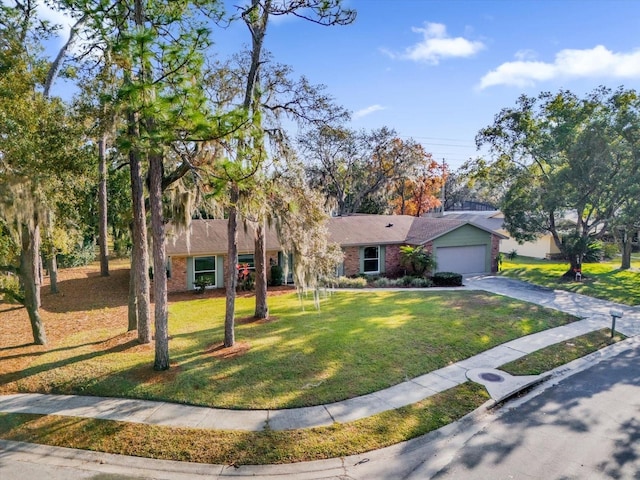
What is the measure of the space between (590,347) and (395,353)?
233 inches

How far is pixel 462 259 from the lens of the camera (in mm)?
22625

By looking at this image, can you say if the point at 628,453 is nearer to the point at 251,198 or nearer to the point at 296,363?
the point at 296,363

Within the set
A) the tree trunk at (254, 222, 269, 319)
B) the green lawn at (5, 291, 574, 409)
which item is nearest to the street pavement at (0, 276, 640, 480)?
the green lawn at (5, 291, 574, 409)

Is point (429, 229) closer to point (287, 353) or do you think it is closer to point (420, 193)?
point (287, 353)

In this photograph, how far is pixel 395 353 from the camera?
10.3 m

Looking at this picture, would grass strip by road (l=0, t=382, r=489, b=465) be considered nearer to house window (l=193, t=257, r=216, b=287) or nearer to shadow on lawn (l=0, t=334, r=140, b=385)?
shadow on lawn (l=0, t=334, r=140, b=385)

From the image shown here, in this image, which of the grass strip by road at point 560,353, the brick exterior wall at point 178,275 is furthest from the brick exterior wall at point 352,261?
the grass strip by road at point 560,353

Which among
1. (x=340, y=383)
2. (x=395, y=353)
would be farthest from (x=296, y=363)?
(x=395, y=353)

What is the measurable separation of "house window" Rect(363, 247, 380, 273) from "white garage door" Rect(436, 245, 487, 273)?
131 inches

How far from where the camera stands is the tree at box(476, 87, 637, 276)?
60.5ft

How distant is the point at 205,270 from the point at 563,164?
18.8m

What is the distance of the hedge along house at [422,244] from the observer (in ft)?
71.2

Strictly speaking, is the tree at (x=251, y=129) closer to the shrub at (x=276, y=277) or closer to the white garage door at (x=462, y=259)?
the shrub at (x=276, y=277)

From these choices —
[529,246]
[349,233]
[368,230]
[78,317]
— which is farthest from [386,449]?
[529,246]
